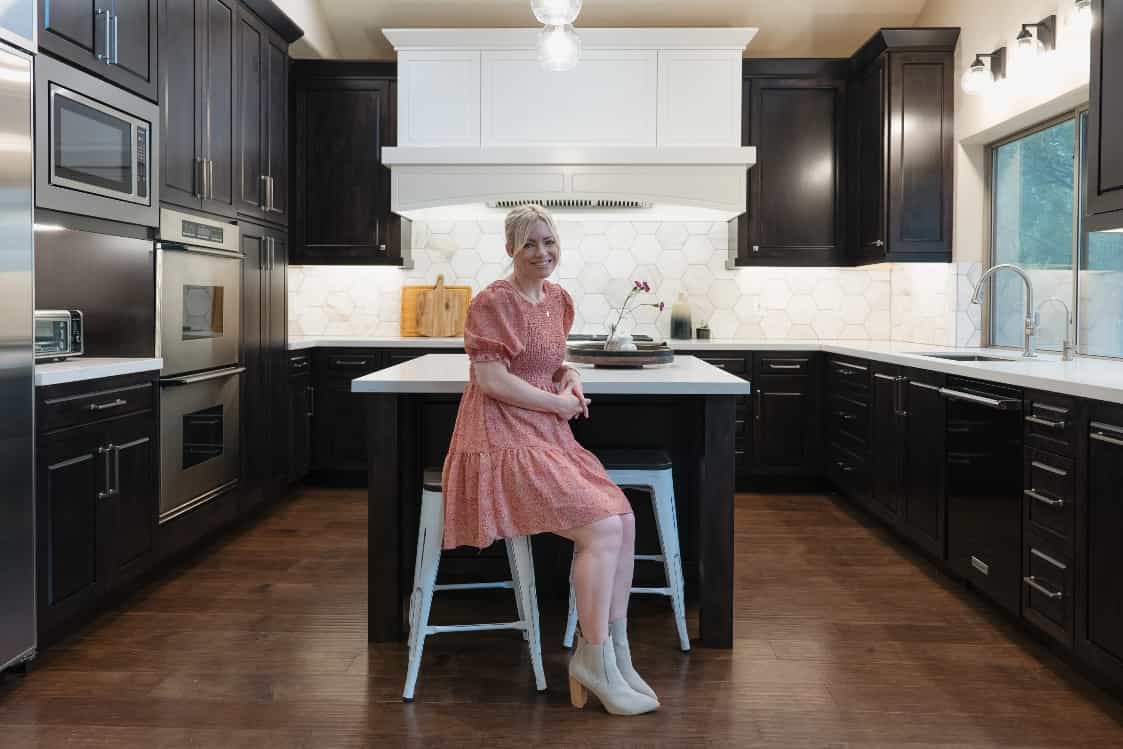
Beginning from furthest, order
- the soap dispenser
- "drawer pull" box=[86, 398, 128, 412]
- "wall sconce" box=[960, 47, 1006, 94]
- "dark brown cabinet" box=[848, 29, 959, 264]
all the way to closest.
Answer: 1. the soap dispenser
2. "dark brown cabinet" box=[848, 29, 959, 264]
3. "wall sconce" box=[960, 47, 1006, 94]
4. "drawer pull" box=[86, 398, 128, 412]

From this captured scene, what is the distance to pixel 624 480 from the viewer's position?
2.67 metres

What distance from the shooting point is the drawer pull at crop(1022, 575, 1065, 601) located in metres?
2.68

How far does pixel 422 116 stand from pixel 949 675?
158 inches

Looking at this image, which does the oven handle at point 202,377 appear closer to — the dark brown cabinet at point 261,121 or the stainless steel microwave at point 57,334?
the stainless steel microwave at point 57,334

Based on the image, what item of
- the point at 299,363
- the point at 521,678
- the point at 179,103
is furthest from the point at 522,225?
the point at 299,363

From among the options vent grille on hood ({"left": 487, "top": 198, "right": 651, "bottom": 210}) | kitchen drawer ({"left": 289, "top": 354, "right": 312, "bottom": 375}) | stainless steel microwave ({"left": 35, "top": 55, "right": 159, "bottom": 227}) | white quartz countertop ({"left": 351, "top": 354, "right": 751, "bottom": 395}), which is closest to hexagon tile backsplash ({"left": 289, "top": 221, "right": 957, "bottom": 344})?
vent grille on hood ({"left": 487, "top": 198, "right": 651, "bottom": 210})

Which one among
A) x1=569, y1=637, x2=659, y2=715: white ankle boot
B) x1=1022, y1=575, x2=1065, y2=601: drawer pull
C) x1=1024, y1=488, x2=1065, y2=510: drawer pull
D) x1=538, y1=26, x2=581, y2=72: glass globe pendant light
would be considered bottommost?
x1=569, y1=637, x2=659, y2=715: white ankle boot

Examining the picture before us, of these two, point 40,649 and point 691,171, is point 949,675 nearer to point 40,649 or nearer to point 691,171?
point 40,649

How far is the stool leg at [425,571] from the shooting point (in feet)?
8.00

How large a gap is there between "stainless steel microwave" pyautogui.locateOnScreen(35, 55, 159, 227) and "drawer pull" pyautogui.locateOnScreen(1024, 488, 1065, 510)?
10.0ft

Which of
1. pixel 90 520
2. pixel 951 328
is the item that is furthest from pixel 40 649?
pixel 951 328

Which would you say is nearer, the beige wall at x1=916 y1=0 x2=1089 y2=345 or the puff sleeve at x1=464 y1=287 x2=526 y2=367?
the puff sleeve at x1=464 y1=287 x2=526 y2=367

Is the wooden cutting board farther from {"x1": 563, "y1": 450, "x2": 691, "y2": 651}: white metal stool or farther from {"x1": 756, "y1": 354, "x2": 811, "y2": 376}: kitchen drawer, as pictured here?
{"x1": 563, "y1": 450, "x2": 691, "y2": 651}: white metal stool

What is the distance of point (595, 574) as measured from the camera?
2.32 metres
